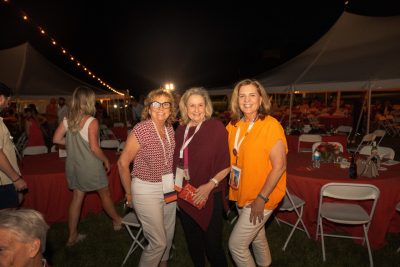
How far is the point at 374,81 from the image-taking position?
278 inches

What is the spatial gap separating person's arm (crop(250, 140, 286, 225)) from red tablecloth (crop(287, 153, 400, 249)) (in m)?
1.46

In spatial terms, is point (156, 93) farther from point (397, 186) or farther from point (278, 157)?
point (397, 186)

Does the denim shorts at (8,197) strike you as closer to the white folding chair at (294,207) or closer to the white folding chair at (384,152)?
the white folding chair at (294,207)

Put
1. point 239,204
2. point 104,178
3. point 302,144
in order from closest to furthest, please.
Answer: point 239,204 < point 104,178 < point 302,144

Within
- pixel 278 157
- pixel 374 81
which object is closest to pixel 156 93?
pixel 278 157

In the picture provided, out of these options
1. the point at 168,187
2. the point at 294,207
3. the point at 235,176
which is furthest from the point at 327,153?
the point at 168,187

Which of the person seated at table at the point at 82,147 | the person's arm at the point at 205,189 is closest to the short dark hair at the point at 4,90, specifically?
the person seated at table at the point at 82,147

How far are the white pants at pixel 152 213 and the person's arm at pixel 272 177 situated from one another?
2.38 feet

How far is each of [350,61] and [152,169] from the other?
313 inches

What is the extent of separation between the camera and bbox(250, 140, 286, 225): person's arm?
7.30 feet

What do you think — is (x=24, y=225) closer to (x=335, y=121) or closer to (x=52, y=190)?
(x=52, y=190)

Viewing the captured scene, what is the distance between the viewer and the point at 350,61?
8.44m

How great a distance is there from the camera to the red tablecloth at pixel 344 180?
3.31 metres

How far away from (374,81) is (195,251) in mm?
6498
